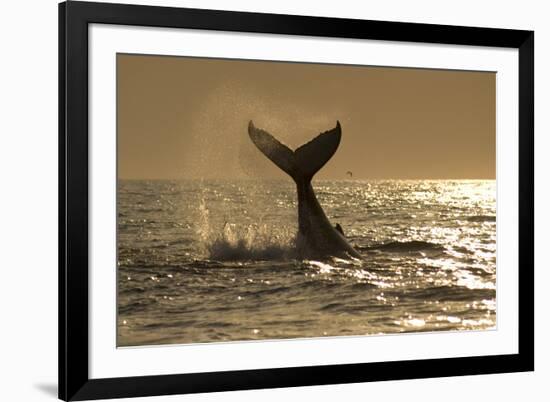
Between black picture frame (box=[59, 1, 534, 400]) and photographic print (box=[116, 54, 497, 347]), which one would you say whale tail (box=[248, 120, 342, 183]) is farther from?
black picture frame (box=[59, 1, 534, 400])

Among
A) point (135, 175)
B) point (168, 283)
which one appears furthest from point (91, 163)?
point (168, 283)

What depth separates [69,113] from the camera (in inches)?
178

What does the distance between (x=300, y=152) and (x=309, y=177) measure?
0.37 feet

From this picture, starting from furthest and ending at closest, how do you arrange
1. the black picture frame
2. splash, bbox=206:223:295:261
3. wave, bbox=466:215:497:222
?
wave, bbox=466:215:497:222 → splash, bbox=206:223:295:261 → the black picture frame

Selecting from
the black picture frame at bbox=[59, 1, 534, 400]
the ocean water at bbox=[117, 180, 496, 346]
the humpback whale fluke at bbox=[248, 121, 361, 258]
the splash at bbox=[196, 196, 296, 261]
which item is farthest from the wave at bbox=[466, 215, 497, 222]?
the splash at bbox=[196, 196, 296, 261]

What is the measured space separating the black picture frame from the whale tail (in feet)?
1.45

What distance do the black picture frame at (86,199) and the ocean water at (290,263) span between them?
16 cm

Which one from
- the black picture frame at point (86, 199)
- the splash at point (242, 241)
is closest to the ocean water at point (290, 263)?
the splash at point (242, 241)

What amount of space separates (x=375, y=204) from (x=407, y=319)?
538mm

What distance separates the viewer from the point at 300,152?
16.2 ft

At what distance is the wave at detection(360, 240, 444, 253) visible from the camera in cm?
508

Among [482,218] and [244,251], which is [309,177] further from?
[482,218]

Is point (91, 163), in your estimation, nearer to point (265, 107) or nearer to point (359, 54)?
point (265, 107)

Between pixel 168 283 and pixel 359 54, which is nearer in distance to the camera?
pixel 168 283
